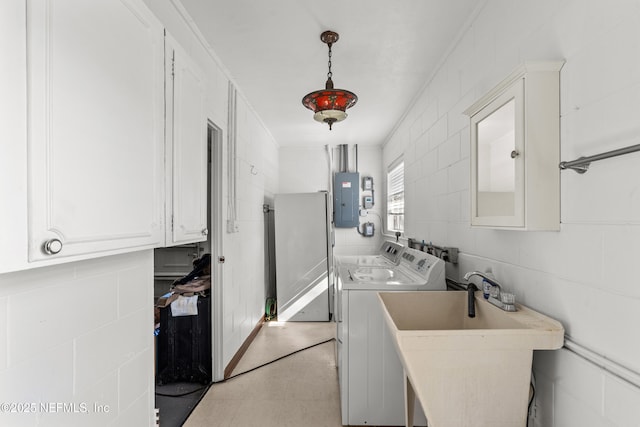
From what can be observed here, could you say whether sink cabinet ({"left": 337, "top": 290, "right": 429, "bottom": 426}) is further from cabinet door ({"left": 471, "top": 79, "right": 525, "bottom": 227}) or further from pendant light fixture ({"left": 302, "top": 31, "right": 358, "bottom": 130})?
pendant light fixture ({"left": 302, "top": 31, "right": 358, "bottom": 130})

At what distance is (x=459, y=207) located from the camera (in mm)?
2084

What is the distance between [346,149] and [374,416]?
3.84 m

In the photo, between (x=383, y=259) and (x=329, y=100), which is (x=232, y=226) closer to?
(x=329, y=100)

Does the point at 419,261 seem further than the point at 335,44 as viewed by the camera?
Yes

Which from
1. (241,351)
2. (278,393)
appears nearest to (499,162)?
(278,393)

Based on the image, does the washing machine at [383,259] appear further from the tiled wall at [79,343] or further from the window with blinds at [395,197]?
the tiled wall at [79,343]

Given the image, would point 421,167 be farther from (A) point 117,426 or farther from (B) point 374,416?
(A) point 117,426

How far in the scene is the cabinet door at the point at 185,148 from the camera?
1.27m

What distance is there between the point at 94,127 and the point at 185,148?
1.58 feet

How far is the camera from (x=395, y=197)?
4.24 m

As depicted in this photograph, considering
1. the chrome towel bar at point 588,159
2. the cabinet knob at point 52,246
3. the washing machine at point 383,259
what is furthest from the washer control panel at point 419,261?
the cabinet knob at point 52,246

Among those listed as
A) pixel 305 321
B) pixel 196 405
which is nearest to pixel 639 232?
pixel 196 405

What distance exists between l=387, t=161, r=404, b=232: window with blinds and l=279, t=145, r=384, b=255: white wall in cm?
39

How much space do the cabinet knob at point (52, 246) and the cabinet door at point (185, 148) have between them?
492 mm
